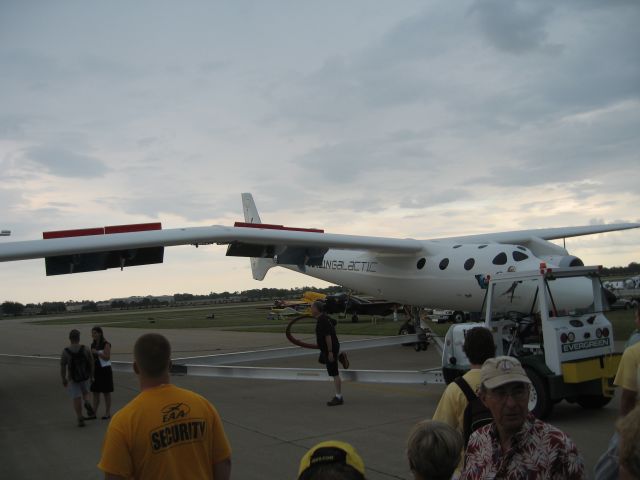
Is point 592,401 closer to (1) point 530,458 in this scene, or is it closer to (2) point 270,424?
(2) point 270,424

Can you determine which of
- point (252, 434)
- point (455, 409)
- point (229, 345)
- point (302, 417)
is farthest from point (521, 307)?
point (229, 345)

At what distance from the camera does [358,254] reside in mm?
20000

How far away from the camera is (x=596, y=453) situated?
6.58 metres

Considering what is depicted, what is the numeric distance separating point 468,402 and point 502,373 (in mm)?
908

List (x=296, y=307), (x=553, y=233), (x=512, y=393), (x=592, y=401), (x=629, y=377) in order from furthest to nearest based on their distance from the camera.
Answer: (x=296, y=307) → (x=553, y=233) → (x=592, y=401) → (x=629, y=377) → (x=512, y=393)

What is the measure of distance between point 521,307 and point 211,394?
696cm

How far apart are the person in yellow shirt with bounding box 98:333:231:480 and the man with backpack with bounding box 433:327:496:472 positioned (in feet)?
4.76

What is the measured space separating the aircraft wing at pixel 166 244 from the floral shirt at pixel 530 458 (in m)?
11.0

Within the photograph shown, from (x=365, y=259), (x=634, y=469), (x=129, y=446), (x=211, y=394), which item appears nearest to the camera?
(x=634, y=469)

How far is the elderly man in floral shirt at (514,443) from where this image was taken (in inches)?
110

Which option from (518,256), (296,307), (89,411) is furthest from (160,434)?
(296,307)

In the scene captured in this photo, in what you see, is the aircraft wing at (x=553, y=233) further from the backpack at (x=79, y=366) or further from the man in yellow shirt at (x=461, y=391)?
the man in yellow shirt at (x=461, y=391)

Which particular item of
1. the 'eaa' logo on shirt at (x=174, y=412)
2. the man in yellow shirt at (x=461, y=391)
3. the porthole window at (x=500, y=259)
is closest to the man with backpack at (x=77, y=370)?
the 'eaa' logo on shirt at (x=174, y=412)

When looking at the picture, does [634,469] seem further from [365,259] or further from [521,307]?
[365,259]
